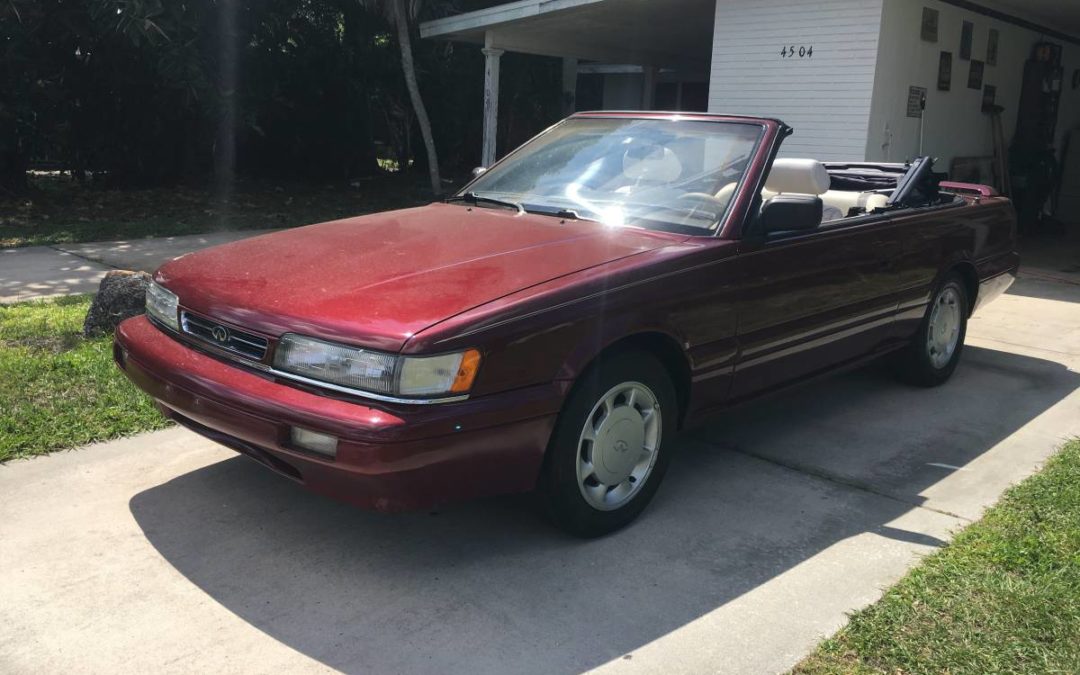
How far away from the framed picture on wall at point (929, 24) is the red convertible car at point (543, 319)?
6624 millimetres

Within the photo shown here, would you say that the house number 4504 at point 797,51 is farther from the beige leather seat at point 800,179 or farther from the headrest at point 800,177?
the headrest at point 800,177

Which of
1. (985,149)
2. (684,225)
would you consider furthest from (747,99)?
(684,225)

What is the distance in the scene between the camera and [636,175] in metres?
4.22

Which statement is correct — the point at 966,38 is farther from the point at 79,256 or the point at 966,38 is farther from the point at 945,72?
the point at 79,256

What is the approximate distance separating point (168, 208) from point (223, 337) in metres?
11.3

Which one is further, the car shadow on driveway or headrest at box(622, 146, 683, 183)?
headrest at box(622, 146, 683, 183)

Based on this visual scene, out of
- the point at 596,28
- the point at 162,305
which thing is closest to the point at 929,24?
the point at 596,28

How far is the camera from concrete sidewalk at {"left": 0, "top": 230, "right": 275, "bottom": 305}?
7.64 meters

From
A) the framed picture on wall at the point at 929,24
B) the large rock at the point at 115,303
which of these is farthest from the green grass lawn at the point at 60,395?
the framed picture on wall at the point at 929,24

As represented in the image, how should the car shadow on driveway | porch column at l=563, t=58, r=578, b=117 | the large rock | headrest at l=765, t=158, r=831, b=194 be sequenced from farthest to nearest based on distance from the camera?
1. porch column at l=563, t=58, r=578, b=117
2. the large rock
3. headrest at l=765, t=158, r=831, b=194
4. the car shadow on driveway

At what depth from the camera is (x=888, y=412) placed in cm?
526

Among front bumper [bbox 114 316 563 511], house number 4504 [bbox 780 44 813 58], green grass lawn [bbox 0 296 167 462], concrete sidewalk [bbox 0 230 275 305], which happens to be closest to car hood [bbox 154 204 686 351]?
front bumper [bbox 114 316 563 511]

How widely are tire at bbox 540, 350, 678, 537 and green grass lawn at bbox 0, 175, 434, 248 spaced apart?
8786mm

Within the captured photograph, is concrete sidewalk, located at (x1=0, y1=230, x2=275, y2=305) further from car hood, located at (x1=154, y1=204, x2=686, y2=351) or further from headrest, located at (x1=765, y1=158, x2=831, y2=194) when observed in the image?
headrest, located at (x1=765, y1=158, x2=831, y2=194)
